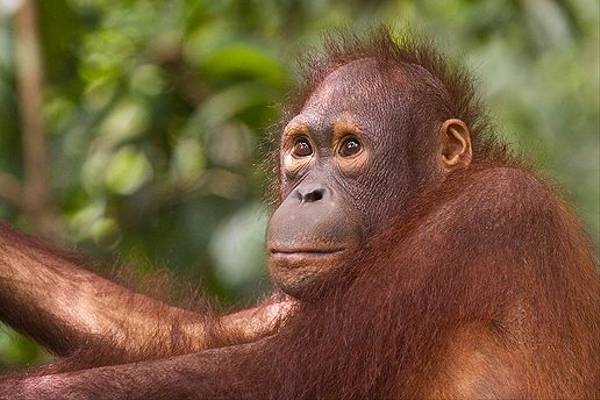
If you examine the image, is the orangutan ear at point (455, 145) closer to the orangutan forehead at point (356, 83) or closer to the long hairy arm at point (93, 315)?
the orangutan forehead at point (356, 83)

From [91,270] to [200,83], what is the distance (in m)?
2.71

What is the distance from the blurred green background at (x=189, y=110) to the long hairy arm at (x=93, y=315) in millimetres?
1422

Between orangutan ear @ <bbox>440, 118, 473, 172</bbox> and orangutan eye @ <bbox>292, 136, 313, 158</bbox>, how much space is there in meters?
0.46

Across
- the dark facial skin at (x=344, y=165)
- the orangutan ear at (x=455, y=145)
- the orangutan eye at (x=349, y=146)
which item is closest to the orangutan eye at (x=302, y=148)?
the dark facial skin at (x=344, y=165)

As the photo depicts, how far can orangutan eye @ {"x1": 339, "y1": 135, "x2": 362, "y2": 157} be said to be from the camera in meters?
4.69

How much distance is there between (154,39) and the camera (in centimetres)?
800

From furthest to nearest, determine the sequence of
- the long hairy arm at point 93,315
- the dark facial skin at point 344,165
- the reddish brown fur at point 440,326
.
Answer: the long hairy arm at point 93,315 < the dark facial skin at point 344,165 < the reddish brown fur at point 440,326

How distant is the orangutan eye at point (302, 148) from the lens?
476 cm

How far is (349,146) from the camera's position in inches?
185

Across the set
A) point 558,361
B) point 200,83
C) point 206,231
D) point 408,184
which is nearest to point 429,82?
point 408,184

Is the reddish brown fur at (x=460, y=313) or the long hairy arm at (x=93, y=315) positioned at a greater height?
the reddish brown fur at (x=460, y=313)

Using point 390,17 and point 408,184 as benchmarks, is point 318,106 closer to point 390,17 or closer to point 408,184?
point 408,184

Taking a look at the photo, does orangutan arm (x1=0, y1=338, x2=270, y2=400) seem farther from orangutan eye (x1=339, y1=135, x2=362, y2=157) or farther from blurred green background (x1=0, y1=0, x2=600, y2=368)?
blurred green background (x1=0, y1=0, x2=600, y2=368)

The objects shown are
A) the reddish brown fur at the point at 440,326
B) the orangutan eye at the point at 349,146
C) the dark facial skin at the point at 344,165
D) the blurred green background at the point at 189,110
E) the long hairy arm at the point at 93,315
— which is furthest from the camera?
the blurred green background at the point at 189,110
